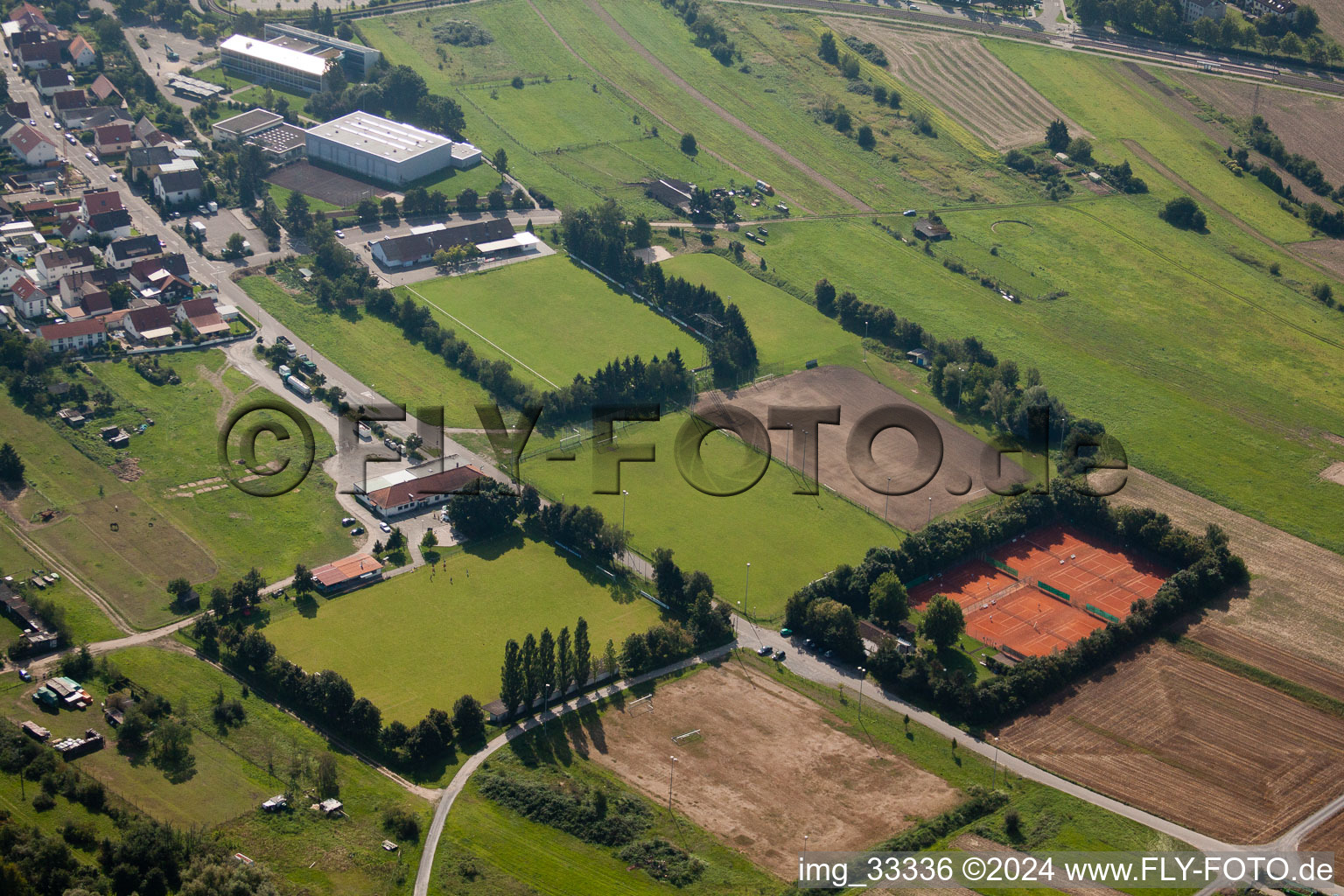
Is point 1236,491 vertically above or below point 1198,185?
Result: below

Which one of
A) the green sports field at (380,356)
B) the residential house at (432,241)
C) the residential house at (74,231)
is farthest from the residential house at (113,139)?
the residential house at (432,241)

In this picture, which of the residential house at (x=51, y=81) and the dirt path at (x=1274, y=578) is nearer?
the dirt path at (x=1274, y=578)

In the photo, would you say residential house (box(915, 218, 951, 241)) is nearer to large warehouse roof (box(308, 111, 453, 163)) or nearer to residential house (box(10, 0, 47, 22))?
large warehouse roof (box(308, 111, 453, 163))

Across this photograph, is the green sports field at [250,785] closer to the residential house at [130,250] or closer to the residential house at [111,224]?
the residential house at [130,250]

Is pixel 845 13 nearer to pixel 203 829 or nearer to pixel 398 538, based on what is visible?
pixel 398 538

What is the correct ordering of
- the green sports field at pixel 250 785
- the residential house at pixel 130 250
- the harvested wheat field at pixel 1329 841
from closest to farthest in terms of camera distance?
the green sports field at pixel 250 785 → the harvested wheat field at pixel 1329 841 → the residential house at pixel 130 250

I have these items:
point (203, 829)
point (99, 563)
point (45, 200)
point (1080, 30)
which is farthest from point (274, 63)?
point (203, 829)

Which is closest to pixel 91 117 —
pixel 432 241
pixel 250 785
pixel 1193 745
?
pixel 432 241
